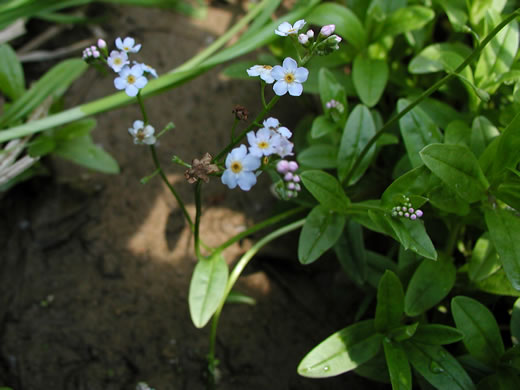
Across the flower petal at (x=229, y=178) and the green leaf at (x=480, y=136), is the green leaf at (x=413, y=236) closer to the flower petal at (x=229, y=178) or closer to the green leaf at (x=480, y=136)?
the green leaf at (x=480, y=136)

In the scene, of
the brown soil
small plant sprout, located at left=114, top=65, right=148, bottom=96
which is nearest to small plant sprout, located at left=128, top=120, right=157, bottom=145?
small plant sprout, located at left=114, top=65, right=148, bottom=96

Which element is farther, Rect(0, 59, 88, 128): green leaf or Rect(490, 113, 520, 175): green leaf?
Rect(0, 59, 88, 128): green leaf

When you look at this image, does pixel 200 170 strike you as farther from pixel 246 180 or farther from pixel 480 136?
pixel 480 136

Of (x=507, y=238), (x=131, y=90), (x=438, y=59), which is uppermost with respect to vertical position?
(x=131, y=90)

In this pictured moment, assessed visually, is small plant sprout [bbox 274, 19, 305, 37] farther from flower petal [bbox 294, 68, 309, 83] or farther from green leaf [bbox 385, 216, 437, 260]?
green leaf [bbox 385, 216, 437, 260]

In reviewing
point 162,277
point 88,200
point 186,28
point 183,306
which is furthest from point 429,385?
point 186,28

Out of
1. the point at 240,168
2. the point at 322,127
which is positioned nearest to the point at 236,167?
the point at 240,168
